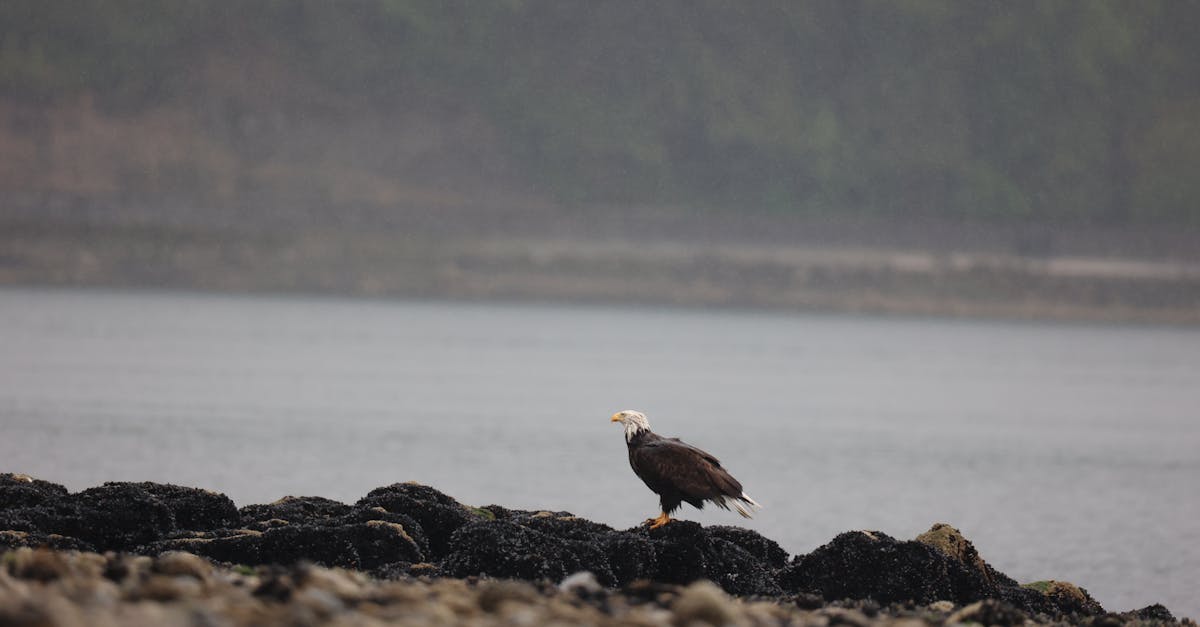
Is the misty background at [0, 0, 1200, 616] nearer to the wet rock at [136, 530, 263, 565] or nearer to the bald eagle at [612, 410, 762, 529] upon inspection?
the bald eagle at [612, 410, 762, 529]

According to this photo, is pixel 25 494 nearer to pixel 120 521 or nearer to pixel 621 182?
pixel 120 521

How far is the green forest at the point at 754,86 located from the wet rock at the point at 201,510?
101 meters

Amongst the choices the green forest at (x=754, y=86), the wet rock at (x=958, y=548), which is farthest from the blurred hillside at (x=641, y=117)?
the wet rock at (x=958, y=548)

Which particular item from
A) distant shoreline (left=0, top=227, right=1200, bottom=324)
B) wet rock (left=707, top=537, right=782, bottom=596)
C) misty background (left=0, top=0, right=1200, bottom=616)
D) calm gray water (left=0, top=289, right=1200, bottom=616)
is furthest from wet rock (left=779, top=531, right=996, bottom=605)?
distant shoreline (left=0, top=227, right=1200, bottom=324)

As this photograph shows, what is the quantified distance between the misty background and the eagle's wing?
166ft

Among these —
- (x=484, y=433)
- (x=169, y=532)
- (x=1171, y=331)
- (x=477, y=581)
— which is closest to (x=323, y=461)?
(x=484, y=433)

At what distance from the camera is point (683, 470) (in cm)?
1190

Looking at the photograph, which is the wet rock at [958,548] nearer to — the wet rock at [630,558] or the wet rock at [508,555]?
the wet rock at [630,558]

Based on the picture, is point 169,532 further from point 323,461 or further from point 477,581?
point 323,461

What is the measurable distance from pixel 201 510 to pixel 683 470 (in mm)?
3591

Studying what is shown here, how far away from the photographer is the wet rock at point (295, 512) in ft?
43.1

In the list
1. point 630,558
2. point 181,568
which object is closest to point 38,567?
point 181,568

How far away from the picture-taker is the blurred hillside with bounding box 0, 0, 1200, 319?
11300cm

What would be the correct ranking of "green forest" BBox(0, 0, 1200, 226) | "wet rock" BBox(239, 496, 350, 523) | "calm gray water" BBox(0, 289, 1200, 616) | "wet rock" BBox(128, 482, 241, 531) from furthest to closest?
"green forest" BBox(0, 0, 1200, 226) < "calm gray water" BBox(0, 289, 1200, 616) < "wet rock" BBox(239, 496, 350, 523) < "wet rock" BBox(128, 482, 241, 531)
